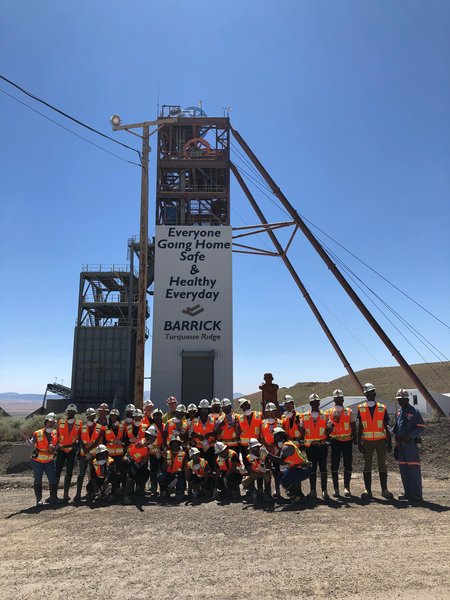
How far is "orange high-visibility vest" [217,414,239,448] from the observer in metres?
10.1

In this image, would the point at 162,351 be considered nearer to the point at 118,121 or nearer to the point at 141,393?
the point at 141,393

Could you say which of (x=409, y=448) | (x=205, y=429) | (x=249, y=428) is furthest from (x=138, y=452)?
(x=409, y=448)

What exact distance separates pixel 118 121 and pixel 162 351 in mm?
11019

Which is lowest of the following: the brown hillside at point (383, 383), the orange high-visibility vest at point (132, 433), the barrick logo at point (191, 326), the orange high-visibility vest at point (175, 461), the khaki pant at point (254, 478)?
the khaki pant at point (254, 478)

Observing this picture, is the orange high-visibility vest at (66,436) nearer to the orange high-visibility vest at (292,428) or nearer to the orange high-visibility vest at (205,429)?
the orange high-visibility vest at (205,429)

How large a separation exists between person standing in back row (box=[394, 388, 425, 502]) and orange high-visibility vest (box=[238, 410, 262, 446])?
2931 millimetres

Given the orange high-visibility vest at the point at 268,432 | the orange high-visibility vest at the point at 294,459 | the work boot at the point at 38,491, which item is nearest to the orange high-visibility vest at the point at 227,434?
the orange high-visibility vest at the point at 268,432

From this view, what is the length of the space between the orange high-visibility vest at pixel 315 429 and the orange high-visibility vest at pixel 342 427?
213mm

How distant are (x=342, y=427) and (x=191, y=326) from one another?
13117 mm

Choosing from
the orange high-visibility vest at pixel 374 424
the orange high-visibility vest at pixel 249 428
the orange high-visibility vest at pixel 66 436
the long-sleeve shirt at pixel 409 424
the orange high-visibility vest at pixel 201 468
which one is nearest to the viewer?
the long-sleeve shirt at pixel 409 424

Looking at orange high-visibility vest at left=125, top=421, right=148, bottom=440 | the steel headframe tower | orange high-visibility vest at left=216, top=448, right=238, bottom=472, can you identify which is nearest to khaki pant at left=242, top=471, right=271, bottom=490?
orange high-visibility vest at left=216, top=448, right=238, bottom=472

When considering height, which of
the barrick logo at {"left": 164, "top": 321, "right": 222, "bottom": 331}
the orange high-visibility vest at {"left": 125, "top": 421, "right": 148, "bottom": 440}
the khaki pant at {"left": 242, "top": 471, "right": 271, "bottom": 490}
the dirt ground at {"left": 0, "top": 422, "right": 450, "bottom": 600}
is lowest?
the dirt ground at {"left": 0, "top": 422, "right": 450, "bottom": 600}

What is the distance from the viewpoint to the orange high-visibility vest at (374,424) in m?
9.47

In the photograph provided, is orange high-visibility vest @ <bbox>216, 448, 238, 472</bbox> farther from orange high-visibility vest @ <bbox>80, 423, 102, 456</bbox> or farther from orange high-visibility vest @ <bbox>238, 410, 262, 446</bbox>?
orange high-visibility vest @ <bbox>80, 423, 102, 456</bbox>
